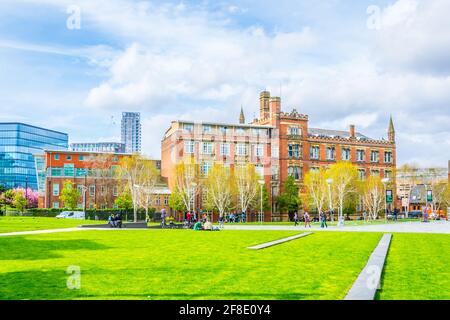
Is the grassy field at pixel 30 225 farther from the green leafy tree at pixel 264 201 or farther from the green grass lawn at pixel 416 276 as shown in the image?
the green leafy tree at pixel 264 201

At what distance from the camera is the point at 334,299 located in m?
10.9

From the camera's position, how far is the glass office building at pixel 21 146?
119438 millimetres

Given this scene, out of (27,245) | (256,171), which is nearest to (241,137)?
(256,171)

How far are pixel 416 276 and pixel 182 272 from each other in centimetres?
661

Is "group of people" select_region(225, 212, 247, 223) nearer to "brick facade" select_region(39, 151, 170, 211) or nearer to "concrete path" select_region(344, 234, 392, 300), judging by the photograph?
"brick facade" select_region(39, 151, 170, 211)

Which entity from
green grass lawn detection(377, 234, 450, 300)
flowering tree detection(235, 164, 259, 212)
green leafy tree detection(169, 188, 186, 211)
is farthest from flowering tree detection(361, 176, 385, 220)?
green grass lawn detection(377, 234, 450, 300)

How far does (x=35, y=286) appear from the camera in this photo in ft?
40.9

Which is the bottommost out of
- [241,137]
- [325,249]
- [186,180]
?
[325,249]

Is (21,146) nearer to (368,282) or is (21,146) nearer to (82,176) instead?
(82,176)

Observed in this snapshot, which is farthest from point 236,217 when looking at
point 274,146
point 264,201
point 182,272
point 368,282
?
point 368,282

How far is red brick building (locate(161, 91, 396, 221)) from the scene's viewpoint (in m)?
83.1
